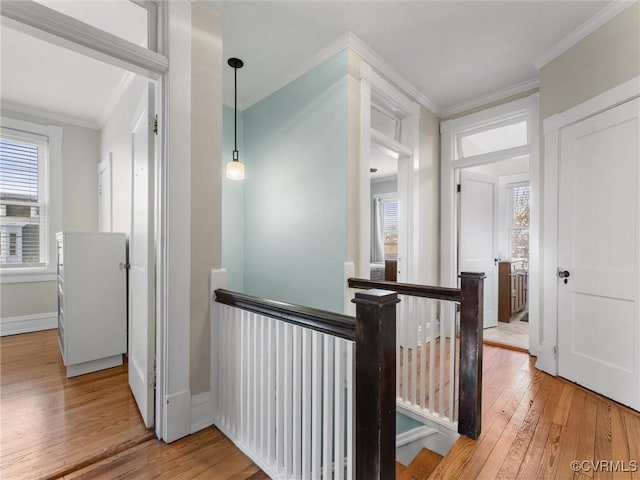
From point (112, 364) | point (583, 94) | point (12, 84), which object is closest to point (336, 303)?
point (112, 364)

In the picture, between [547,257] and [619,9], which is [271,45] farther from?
[547,257]

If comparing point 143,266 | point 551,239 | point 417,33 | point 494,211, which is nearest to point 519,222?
point 494,211

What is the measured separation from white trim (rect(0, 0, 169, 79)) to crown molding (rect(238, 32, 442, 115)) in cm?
146

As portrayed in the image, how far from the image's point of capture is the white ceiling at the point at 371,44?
219 cm

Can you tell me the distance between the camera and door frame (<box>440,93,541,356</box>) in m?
2.87

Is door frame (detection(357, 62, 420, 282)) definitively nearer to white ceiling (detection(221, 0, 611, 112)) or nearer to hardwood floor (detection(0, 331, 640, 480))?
white ceiling (detection(221, 0, 611, 112))

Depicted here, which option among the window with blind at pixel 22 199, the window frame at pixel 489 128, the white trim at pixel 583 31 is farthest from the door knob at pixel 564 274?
the window with blind at pixel 22 199

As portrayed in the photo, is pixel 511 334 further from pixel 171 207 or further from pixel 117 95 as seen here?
pixel 117 95

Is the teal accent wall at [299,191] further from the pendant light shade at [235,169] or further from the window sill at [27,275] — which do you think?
the window sill at [27,275]

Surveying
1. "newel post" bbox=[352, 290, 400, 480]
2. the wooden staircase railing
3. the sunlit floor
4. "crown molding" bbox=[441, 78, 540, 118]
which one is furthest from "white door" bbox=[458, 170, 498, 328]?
"newel post" bbox=[352, 290, 400, 480]

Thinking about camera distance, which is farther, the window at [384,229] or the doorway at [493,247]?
the window at [384,229]

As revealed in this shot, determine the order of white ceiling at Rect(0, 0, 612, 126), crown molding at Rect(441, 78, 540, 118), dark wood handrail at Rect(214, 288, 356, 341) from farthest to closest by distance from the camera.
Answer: crown molding at Rect(441, 78, 540, 118) < white ceiling at Rect(0, 0, 612, 126) < dark wood handrail at Rect(214, 288, 356, 341)

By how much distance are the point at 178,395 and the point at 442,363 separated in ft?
5.30

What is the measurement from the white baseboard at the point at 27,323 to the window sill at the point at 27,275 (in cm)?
44
